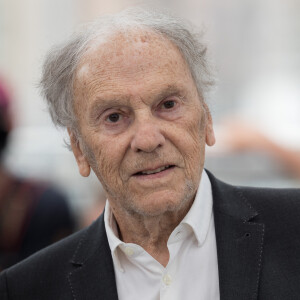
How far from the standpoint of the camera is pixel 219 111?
30.4 ft

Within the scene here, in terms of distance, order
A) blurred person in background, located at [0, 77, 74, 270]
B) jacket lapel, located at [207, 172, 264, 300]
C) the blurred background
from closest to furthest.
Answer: jacket lapel, located at [207, 172, 264, 300], blurred person in background, located at [0, 77, 74, 270], the blurred background

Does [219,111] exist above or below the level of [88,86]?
below

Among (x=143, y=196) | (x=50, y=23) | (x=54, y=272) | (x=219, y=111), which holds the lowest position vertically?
(x=219, y=111)

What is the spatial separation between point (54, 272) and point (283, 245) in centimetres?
102

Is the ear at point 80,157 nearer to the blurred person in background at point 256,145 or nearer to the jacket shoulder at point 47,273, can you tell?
the jacket shoulder at point 47,273

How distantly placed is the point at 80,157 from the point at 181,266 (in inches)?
28.0

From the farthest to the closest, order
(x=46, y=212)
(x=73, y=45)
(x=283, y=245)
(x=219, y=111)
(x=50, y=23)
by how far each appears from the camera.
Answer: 1. (x=50, y=23)
2. (x=219, y=111)
3. (x=46, y=212)
4. (x=73, y=45)
5. (x=283, y=245)

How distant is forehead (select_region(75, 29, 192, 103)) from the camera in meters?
2.55

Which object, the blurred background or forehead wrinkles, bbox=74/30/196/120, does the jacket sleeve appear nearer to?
forehead wrinkles, bbox=74/30/196/120

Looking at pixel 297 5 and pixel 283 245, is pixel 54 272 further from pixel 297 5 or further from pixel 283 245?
pixel 297 5

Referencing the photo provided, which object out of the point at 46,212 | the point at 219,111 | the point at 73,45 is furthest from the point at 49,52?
the point at 219,111

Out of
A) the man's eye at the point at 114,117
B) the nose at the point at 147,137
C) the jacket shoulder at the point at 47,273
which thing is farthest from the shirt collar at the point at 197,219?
the man's eye at the point at 114,117

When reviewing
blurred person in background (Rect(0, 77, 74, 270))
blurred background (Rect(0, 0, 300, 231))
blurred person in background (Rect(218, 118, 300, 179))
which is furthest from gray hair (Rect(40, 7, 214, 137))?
blurred background (Rect(0, 0, 300, 231))

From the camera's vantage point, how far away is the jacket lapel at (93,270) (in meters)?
2.68
